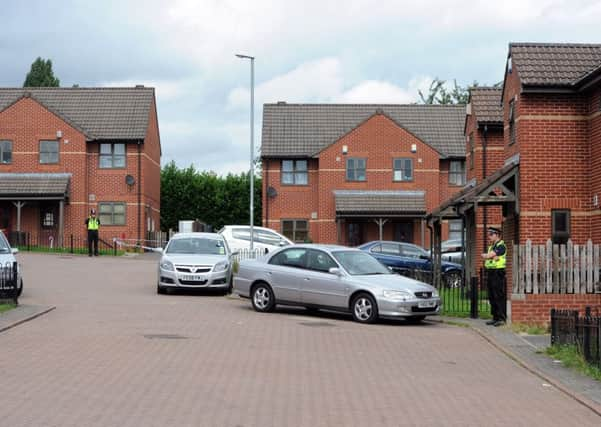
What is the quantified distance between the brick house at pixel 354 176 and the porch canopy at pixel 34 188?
389 inches

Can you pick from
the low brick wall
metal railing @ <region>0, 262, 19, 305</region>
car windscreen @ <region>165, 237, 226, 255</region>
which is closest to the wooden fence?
the low brick wall

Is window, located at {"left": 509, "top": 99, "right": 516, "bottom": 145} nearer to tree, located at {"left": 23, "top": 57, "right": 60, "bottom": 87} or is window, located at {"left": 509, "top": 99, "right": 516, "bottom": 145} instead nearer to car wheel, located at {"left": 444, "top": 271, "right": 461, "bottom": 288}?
car wheel, located at {"left": 444, "top": 271, "right": 461, "bottom": 288}

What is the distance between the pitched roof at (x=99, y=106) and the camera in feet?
164

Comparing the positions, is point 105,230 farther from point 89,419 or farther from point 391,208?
point 89,419

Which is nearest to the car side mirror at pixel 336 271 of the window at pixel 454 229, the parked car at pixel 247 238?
the parked car at pixel 247 238

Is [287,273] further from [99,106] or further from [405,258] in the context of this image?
[99,106]

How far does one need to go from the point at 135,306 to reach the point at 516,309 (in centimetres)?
808

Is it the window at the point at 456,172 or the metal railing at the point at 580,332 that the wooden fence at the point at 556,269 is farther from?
the window at the point at 456,172

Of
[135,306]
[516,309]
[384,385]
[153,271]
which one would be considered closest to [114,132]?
[153,271]

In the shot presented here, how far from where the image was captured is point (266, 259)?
2084 centimetres

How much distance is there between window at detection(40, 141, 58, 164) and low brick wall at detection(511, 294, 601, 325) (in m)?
35.6

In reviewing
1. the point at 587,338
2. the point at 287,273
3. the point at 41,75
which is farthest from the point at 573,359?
the point at 41,75

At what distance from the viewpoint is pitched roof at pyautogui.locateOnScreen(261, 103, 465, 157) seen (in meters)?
50.1

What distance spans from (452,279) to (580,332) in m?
15.7
